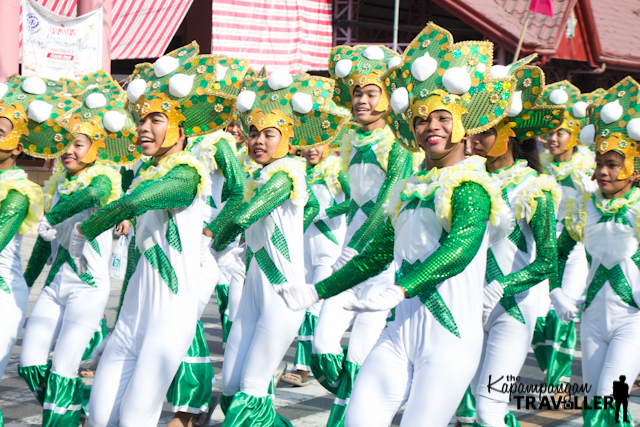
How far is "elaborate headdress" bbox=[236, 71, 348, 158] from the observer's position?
5.04m

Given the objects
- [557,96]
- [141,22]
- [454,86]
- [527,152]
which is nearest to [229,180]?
[527,152]

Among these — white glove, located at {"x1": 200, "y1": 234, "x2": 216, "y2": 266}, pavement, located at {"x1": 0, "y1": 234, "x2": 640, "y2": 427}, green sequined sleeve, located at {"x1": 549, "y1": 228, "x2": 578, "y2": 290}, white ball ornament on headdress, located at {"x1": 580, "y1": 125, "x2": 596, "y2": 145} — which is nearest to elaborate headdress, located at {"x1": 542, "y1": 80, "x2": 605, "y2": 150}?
white ball ornament on headdress, located at {"x1": 580, "y1": 125, "x2": 596, "y2": 145}

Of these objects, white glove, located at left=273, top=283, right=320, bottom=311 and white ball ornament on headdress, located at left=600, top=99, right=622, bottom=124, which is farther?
white ball ornament on headdress, located at left=600, top=99, right=622, bottom=124

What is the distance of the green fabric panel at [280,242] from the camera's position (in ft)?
15.6

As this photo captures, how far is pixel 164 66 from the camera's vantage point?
4578 millimetres

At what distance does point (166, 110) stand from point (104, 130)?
4.27ft

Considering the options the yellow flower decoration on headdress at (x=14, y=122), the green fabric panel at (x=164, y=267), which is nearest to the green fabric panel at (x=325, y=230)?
the yellow flower decoration on headdress at (x=14, y=122)

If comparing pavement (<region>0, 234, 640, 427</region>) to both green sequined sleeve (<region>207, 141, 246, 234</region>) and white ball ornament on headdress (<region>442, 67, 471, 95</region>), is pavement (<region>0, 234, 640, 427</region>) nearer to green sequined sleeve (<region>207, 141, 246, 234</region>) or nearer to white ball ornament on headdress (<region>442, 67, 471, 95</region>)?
green sequined sleeve (<region>207, 141, 246, 234</region>)

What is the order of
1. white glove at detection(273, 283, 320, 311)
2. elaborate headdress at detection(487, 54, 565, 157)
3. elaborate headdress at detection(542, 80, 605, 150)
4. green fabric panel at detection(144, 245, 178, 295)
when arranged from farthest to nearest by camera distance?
elaborate headdress at detection(542, 80, 605, 150)
elaborate headdress at detection(487, 54, 565, 157)
green fabric panel at detection(144, 245, 178, 295)
white glove at detection(273, 283, 320, 311)

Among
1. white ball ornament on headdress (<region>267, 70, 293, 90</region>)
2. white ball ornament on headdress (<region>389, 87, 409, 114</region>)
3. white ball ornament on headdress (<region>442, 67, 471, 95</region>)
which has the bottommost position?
white ball ornament on headdress (<region>267, 70, 293, 90</region>)

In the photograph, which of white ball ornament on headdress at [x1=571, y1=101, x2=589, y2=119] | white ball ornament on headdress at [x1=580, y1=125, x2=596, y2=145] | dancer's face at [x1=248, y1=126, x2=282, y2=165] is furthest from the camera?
white ball ornament on headdress at [x1=571, y1=101, x2=589, y2=119]

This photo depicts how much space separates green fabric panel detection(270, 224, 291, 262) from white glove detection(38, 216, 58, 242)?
1313 millimetres

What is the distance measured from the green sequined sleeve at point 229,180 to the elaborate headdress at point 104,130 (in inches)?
27.9

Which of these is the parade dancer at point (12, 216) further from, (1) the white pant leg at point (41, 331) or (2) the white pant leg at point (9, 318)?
(1) the white pant leg at point (41, 331)
